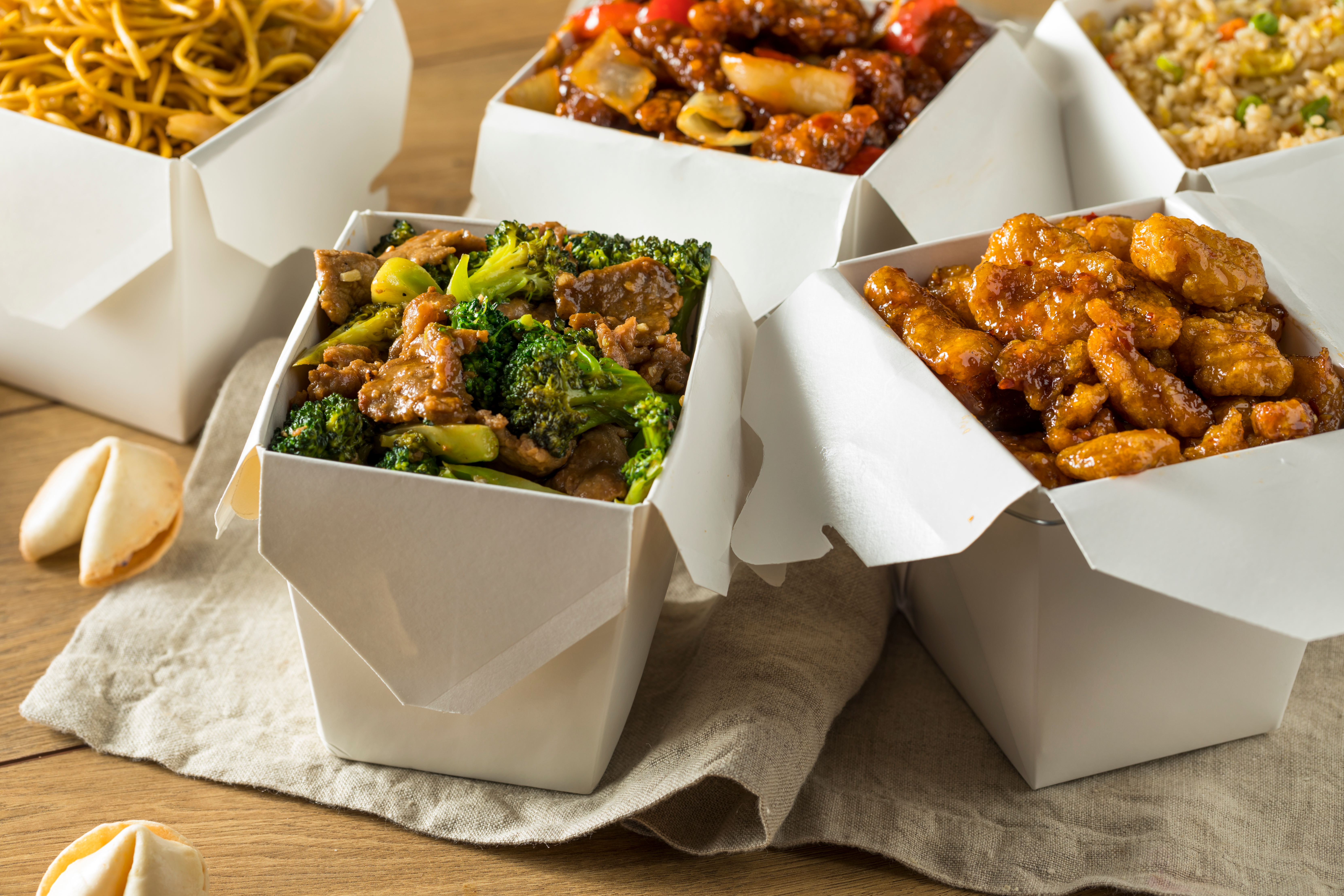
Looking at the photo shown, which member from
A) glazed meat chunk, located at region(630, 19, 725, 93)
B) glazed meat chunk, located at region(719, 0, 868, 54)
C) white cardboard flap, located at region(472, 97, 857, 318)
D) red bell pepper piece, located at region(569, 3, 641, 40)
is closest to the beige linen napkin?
white cardboard flap, located at region(472, 97, 857, 318)

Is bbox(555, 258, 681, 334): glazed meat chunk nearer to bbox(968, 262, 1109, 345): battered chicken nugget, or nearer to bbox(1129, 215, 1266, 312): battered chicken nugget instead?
bbox(968, 262, 1109, 345): battered chicken nugget

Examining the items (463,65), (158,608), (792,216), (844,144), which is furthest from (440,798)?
(463,65)

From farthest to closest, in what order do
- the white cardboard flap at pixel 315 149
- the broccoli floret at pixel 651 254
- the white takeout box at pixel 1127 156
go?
the white cardboard flap at pixel 315 149 → the white takeout box at pixel 1127 156 → the broccoli floret at pixel 651 254

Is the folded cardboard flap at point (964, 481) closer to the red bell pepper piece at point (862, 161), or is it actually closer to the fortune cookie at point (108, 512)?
the red bell pepper piece at point (862, 161)

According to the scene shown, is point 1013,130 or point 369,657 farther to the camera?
point 1013,130

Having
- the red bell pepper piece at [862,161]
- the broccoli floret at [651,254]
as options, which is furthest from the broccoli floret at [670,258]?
the red bell pepper piece at [862,161]

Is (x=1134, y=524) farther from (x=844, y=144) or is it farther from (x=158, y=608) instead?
(x=158, y=608)
